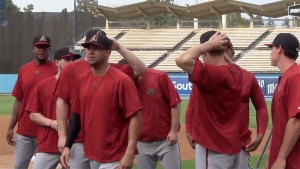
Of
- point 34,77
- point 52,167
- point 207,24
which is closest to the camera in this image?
point 52,167

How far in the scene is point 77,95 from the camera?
6.85 m

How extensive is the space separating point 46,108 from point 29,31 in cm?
5375

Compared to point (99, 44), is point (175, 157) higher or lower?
lower

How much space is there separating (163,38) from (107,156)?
1802 inches

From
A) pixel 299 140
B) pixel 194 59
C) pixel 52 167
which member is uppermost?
pixel 194 59

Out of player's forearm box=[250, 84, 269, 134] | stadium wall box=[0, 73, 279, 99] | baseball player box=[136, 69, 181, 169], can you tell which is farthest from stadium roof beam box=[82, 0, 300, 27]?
player's forearm box=[250, 84, 269, 134]

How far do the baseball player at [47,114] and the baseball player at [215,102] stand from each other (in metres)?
2.19

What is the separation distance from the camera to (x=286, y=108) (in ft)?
19.6

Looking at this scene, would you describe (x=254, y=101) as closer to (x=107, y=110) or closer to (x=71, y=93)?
(x=71, y=93)

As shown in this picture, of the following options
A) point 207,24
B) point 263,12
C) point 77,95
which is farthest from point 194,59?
point 207,24

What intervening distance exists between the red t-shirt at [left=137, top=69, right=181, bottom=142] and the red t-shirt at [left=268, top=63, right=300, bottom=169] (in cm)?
300

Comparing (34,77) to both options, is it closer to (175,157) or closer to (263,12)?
(175,157)

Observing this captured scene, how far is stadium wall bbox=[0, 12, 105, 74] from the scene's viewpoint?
60469mm

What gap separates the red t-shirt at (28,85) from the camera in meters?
9.62
